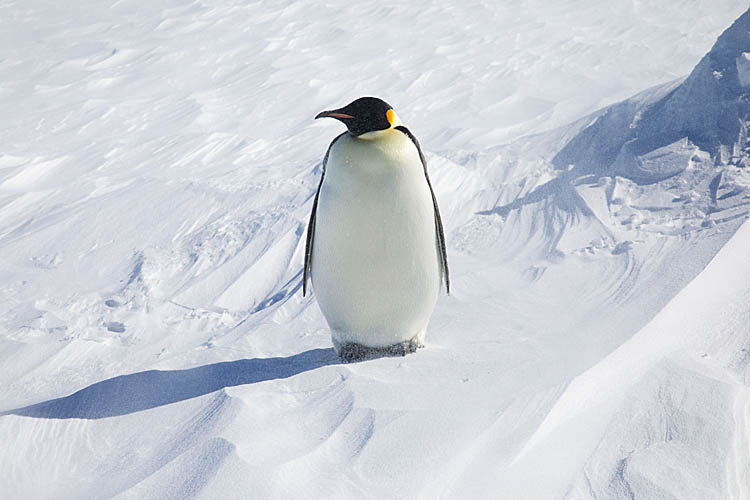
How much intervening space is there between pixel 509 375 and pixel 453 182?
97.5 inches

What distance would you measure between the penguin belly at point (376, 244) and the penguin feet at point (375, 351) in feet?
0.06

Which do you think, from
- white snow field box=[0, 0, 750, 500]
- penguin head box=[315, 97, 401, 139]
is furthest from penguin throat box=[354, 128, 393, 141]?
white snow field box=[0, 0, 750, 500]

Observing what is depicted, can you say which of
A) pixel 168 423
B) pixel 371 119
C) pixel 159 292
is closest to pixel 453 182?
pixel 159 292

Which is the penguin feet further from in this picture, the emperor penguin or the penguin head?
the penguin head

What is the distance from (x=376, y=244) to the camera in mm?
2271

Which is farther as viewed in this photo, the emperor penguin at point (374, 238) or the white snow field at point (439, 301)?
the emperor penguin at point (374, 238)

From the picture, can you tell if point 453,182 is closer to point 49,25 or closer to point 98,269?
point 98,269

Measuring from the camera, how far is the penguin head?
212 centimetres

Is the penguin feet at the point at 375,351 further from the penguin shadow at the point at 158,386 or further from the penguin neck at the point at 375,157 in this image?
the penguin neck at the point at 375,157

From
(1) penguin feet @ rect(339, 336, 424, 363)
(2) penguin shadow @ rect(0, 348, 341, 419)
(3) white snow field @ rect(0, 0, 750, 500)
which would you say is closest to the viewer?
(3) white snow field @ rect(0, 0, 750, 500)

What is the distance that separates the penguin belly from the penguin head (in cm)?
4

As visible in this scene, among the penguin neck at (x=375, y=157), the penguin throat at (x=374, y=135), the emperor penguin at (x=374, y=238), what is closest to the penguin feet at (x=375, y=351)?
the emperor penguin at (x=374, y=238)

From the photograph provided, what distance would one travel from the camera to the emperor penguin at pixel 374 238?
2.17 meters

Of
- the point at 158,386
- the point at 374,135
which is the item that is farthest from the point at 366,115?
the point at 158,386
